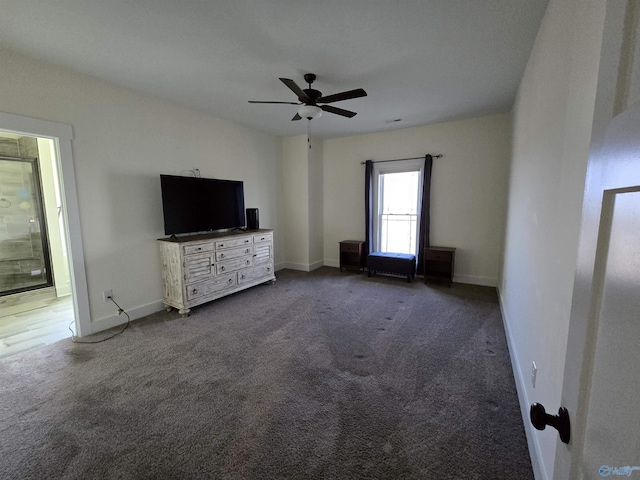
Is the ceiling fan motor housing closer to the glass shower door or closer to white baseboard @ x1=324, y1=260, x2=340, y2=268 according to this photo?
white baseboard @ x1=324, y1=260, x2=340, y2=268

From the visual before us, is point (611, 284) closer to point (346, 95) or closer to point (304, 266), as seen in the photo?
point (346, 95)

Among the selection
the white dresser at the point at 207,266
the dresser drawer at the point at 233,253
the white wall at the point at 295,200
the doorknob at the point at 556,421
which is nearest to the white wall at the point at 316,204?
the white wall at the point at 295,200

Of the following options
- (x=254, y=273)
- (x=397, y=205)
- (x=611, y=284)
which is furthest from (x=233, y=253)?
(x=611, y=284)

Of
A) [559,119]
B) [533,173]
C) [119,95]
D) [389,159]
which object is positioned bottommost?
[533,173]

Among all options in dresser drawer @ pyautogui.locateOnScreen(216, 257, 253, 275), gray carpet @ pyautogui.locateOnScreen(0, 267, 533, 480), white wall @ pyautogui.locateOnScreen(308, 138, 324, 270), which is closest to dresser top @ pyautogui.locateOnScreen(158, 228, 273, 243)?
dresser drawer @ pyautogui.locateOnScreen(216, 257, 253, 275)

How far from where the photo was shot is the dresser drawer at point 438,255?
4.56 m

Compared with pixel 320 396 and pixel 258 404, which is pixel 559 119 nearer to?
pixel 320 396

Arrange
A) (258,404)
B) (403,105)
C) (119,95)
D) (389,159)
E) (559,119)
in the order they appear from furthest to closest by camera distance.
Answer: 1. (389,159)
2. (403,105)
3. (119,95)
4. (258,404)
5. (559,119)

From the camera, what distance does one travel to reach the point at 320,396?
203 centimetres

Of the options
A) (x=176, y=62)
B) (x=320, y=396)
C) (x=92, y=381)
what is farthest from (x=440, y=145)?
(x=92, y=381)

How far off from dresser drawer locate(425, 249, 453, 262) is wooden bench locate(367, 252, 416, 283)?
0.25 m

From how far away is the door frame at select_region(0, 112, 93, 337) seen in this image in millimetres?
2598

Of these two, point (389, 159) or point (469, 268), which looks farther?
point (389, 159)

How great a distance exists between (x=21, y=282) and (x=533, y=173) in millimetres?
6472
